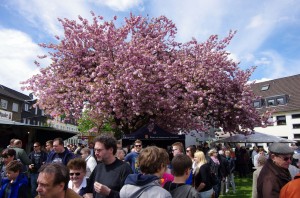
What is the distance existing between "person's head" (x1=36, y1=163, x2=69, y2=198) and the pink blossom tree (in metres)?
11.7

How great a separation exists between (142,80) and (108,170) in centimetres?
1127

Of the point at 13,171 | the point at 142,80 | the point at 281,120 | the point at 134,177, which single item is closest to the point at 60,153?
the point at 13,171

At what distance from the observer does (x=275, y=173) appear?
3.72 m

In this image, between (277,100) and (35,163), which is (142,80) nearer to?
(35,163)

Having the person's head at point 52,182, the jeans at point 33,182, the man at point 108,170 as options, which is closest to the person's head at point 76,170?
the man at point 108,170

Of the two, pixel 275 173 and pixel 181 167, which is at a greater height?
pixel 181 167

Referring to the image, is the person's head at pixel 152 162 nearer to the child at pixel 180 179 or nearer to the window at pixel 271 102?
the child at pixel 180 179

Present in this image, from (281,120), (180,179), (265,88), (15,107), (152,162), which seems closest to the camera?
(152,162)

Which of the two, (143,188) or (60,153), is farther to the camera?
(60,153)

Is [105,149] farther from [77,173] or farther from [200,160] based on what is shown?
[200,160]

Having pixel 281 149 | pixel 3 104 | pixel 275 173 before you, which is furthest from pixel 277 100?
pixel 275 173

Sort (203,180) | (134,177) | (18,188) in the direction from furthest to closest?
(203,180) → (18,188) → (134,177)

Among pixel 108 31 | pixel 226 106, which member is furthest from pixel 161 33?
pixel 226 106

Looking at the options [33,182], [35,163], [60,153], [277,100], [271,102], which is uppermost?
[277,100]
